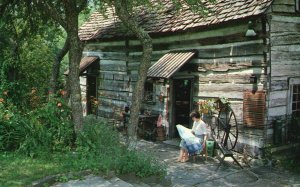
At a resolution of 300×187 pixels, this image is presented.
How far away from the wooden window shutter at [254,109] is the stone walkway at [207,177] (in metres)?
1.11

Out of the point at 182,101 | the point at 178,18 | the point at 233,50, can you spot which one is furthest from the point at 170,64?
the point at 233,50

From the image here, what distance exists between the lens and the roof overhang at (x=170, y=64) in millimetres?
10711

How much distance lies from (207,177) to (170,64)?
393 cm

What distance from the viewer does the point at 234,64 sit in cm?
1013

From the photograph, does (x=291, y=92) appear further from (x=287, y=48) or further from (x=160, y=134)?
(x=160, y=134)

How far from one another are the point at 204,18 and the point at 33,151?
5.77 m

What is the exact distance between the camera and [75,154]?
26.8 ft

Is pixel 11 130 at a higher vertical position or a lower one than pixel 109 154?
higher

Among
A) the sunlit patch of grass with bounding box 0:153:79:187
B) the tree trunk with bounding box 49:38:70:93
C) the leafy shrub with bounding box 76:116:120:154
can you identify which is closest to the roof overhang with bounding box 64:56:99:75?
the tree trunk with bounding box 49:38:70:93

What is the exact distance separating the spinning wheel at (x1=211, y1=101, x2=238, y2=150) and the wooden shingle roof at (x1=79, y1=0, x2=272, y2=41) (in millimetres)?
2435

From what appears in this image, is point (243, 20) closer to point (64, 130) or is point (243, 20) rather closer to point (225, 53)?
point (225, 53)

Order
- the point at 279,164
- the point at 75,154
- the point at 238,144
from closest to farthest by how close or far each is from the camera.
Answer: the point at 75,154, the point at 279,164, the point at 238,144

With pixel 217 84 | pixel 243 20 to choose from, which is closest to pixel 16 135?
pixel 217 84

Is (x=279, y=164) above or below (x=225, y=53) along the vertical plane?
below
